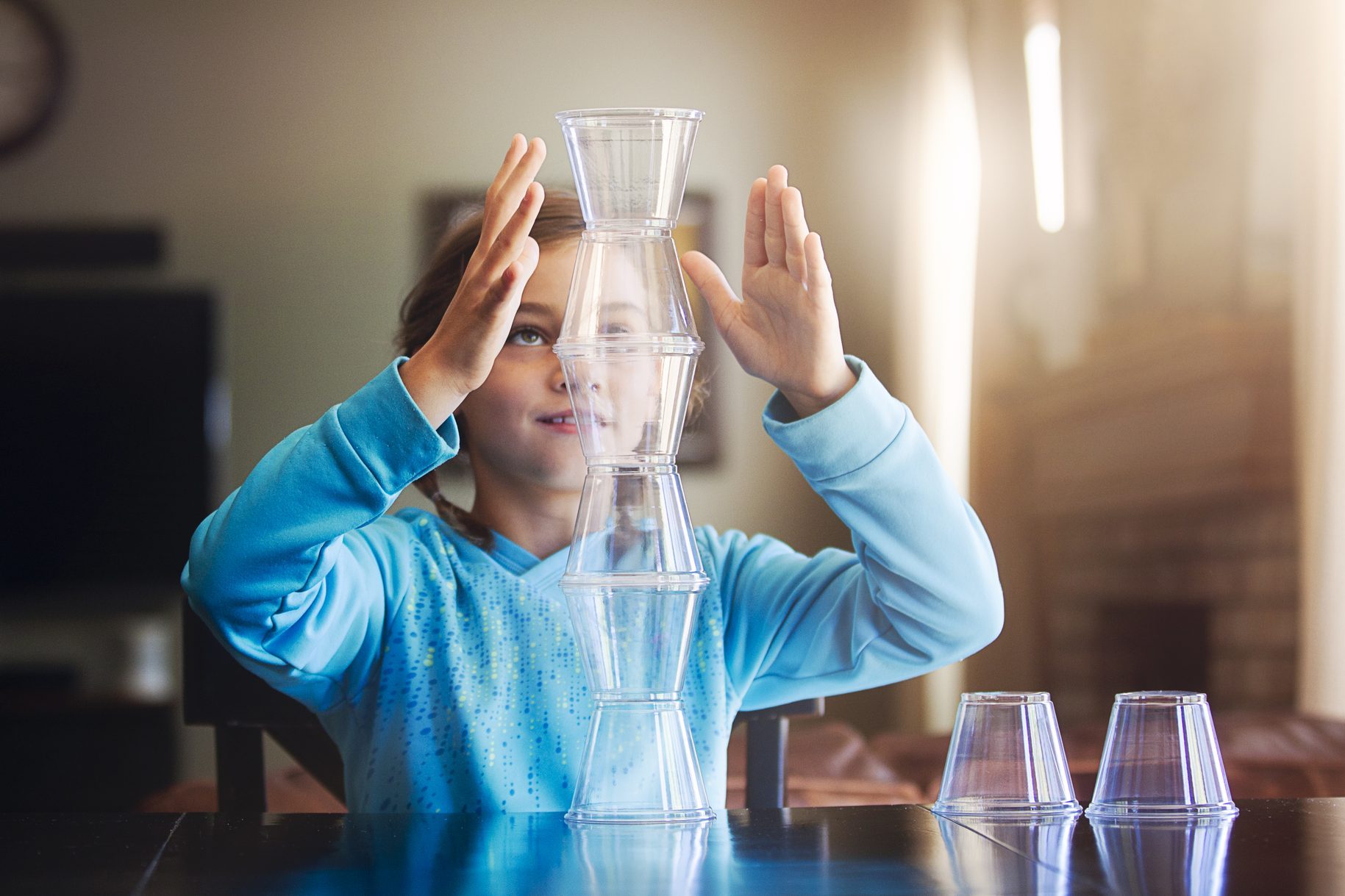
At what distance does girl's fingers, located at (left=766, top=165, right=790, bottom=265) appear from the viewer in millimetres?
775

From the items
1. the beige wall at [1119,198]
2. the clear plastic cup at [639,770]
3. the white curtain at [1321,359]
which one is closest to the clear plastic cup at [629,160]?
the clear plastic cup at [639,770]

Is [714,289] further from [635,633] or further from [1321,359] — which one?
[1321,359]

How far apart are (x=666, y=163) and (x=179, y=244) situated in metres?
2.04

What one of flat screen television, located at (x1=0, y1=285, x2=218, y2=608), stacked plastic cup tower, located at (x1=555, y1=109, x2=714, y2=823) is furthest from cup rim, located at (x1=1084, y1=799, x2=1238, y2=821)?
flat screen television, located at (x1=0, y1=285, x2=218, y2=608)

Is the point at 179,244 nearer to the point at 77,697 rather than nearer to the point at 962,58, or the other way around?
the point at 77,697

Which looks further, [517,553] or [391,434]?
[517,553]

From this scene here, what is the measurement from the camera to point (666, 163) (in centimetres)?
73

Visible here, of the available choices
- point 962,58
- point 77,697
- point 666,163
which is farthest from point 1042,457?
point 666,163

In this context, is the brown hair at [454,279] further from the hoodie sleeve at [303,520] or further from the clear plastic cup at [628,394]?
the clear plastic cup at [628,394]

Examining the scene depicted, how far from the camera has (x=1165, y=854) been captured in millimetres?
579

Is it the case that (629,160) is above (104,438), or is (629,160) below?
above

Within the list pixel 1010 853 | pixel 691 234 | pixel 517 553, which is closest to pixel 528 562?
pixel 517 553

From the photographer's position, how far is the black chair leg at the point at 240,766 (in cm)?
109

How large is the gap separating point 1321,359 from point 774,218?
7.67 ft
